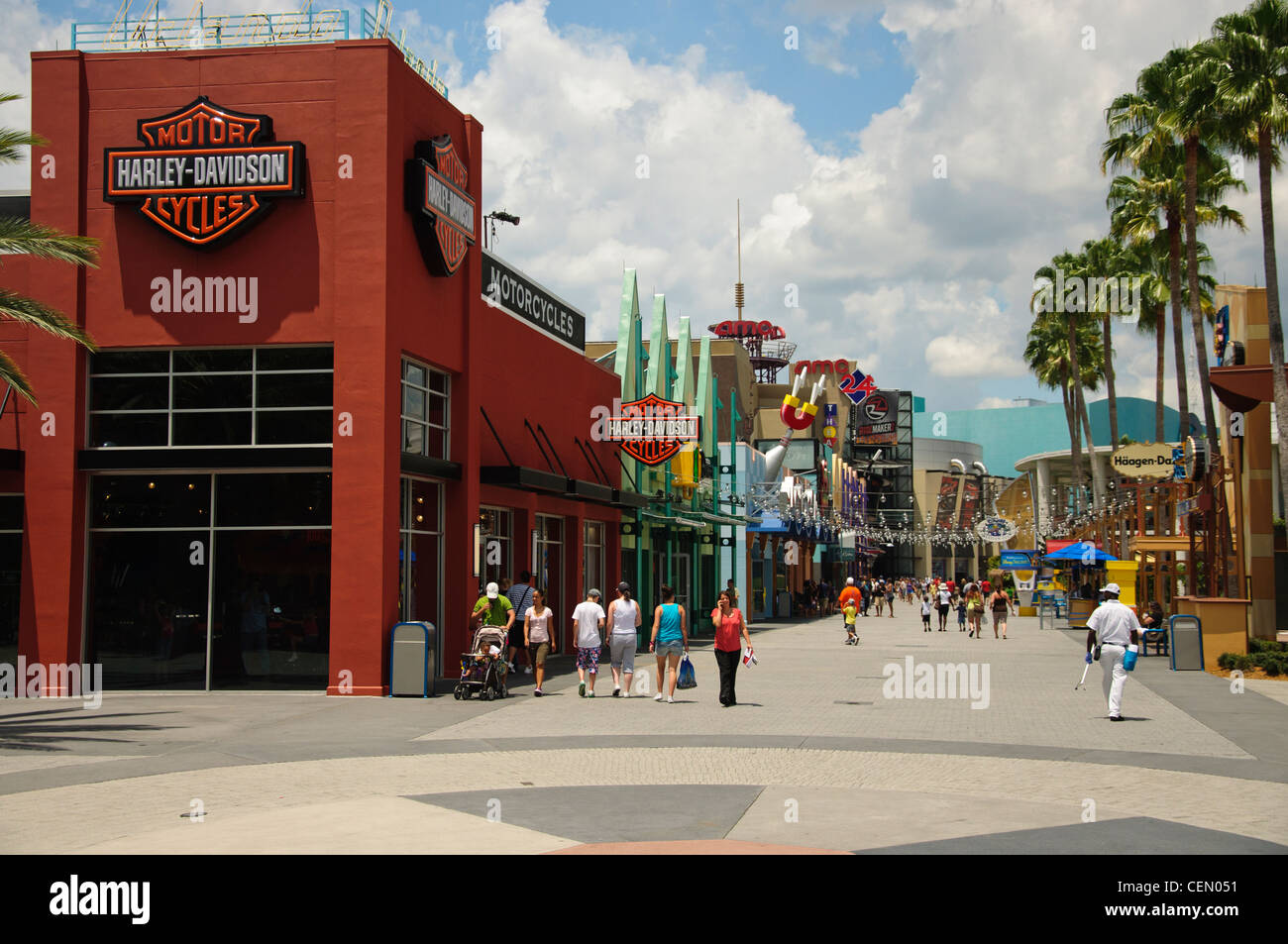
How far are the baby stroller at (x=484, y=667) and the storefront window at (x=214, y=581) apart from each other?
2.41 metres

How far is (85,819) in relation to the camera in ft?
33.2

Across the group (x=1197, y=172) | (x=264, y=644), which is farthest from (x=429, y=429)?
(x=1197, y=172)

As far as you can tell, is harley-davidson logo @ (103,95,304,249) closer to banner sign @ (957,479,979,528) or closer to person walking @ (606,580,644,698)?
person walking @ (606,580,644,698)

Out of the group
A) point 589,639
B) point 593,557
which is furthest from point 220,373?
point 593,557

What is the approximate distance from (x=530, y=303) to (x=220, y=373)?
9.49 metres

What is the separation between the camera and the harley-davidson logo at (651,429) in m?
32.8

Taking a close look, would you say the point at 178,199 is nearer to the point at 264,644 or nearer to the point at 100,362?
the point at 100,362

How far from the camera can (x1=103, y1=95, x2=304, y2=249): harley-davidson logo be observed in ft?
67.2

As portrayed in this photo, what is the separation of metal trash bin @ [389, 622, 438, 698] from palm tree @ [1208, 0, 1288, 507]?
61.7ft

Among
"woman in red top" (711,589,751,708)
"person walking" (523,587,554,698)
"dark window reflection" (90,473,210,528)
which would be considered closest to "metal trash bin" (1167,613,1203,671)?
"woman in red top" (711,589,751,708)

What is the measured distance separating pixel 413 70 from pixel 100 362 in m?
7.21
